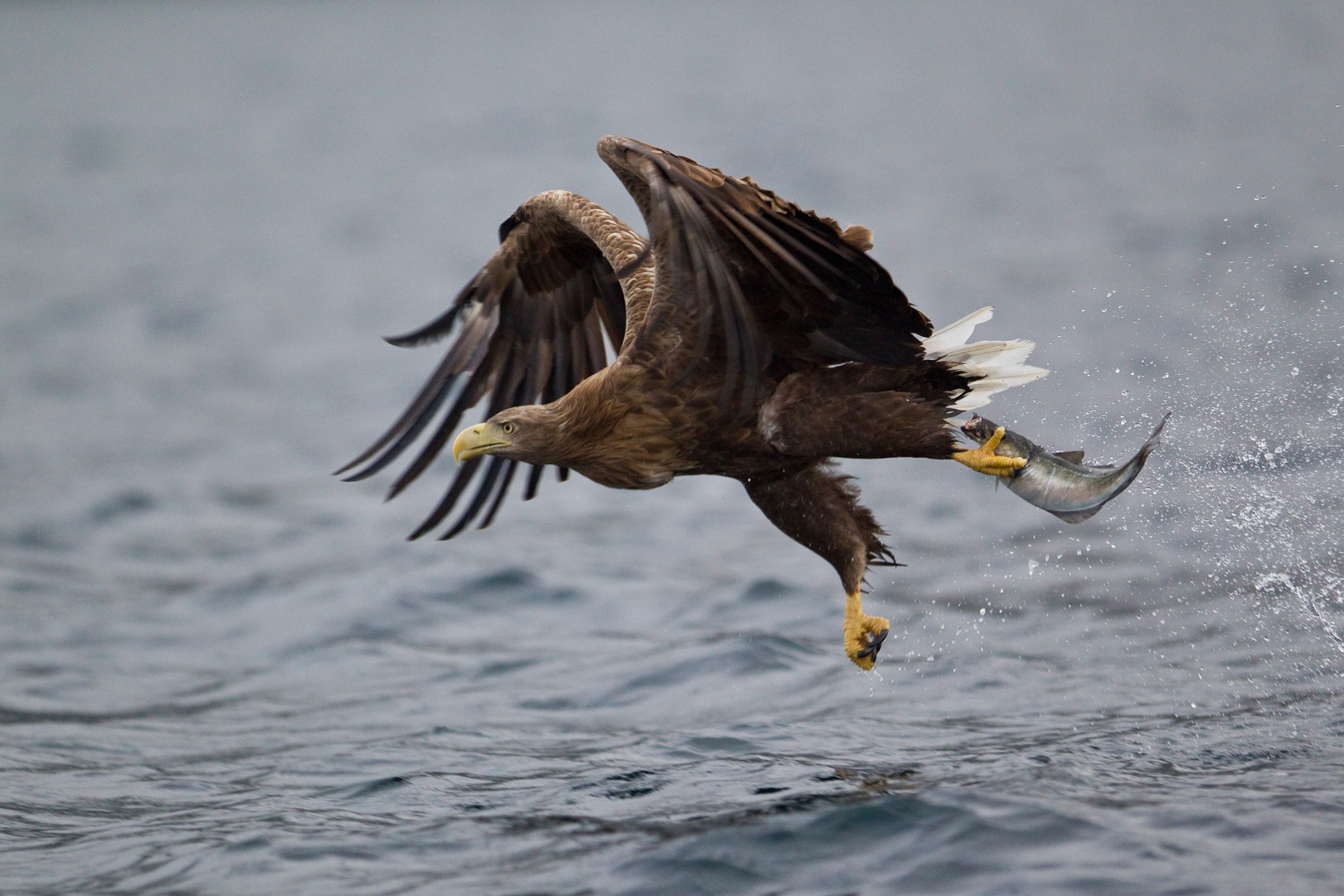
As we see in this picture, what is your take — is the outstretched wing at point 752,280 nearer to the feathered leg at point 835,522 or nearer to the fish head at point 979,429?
the fish head at point 979,429

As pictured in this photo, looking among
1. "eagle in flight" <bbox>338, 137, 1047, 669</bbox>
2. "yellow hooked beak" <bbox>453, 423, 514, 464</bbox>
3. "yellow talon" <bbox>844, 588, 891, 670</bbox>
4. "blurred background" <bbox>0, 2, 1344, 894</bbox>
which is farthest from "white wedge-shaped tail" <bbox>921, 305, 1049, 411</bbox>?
"yellow hooked beak" <bbox>453, 423, 514, 464</bbox>

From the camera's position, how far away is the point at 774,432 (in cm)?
533

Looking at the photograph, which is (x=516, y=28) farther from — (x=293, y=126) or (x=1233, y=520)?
(x=1233, y=520)

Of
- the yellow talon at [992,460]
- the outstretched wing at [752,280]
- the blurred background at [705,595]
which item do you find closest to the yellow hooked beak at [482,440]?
the outstretched wing at [752,280]

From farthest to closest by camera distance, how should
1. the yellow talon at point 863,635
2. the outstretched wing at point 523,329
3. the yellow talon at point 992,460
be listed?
the outstretched wing at point 523,329, the yellow talon at point 863,635, the yellow talon at point 992,460

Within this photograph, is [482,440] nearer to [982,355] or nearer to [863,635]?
[863,635]

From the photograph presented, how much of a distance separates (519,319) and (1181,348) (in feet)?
17.7

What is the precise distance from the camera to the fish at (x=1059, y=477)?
17.3 ft

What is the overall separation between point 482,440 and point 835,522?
4.52 feet

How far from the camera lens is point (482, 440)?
5.19 metres

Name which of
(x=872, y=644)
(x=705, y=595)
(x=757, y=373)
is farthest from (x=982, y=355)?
(x=705, y=595)

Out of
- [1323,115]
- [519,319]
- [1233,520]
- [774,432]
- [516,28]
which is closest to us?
[774,432]

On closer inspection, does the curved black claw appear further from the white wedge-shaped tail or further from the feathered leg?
the white wedge-shaped tail

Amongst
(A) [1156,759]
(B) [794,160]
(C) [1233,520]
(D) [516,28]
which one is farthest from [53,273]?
(D) [516,28]
